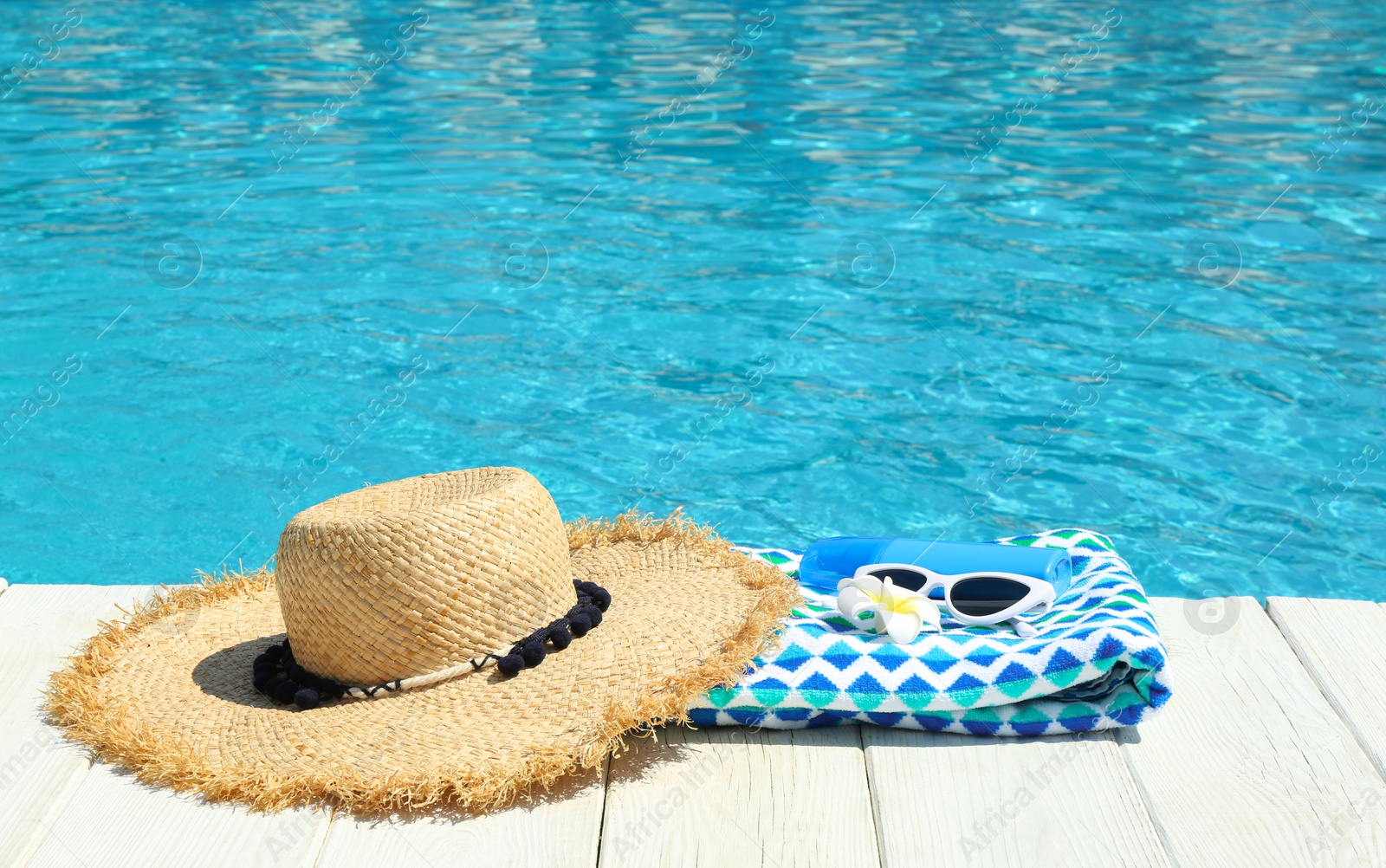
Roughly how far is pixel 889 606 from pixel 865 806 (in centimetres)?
59

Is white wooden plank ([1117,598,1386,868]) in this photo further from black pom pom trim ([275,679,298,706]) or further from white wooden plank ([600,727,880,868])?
black pom pom trim ([275,679,298,706])

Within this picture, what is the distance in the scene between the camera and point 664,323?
677 cm

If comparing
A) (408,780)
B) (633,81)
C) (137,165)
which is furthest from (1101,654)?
(633,81)

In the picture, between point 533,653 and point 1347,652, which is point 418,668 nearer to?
point 533,653

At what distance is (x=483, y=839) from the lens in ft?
7.41

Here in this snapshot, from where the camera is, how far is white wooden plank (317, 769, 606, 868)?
2.21 metres

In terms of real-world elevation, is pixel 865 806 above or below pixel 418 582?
below

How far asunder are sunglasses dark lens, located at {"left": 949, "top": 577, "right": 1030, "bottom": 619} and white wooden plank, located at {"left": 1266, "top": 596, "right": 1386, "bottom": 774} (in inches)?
28.6

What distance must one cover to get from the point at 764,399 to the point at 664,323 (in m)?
1.00

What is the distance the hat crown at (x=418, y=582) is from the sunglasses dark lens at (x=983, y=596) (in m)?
1.01

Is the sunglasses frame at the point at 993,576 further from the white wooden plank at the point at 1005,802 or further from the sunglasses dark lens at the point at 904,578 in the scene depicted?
the white wooden plank at the point at 1005,802

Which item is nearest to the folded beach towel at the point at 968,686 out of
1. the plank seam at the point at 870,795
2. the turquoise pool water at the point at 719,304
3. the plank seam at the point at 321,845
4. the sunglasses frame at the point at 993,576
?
the plank seam at the point at 870,795

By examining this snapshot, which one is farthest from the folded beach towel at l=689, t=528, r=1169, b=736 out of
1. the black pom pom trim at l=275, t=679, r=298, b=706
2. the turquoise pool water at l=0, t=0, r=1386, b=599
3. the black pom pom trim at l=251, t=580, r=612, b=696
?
the turquoise pool water at l=0, t=0, r=1386, b=599

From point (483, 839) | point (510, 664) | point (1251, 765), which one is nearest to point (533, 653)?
point (510, 664)
